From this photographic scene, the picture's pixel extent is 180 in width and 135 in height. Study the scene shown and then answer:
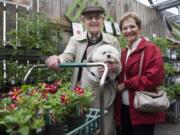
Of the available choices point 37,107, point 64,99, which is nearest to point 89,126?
→ point 64,99

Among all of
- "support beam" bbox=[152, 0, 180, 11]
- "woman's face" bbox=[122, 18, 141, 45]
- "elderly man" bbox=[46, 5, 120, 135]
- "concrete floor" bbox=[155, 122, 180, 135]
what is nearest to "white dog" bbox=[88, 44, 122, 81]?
"elderly man" bbox=[46, 5, 120, 135]

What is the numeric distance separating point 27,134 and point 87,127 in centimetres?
50

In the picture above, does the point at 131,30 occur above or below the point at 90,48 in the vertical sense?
above

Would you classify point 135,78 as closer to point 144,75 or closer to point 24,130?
point 144,75

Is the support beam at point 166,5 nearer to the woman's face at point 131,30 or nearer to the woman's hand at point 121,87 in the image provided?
the woman's face at point 131,30

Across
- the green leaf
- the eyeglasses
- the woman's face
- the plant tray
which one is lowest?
the plant tray

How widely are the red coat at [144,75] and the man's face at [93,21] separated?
0.35m

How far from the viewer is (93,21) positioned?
224 centimetres

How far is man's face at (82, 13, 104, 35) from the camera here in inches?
88.0

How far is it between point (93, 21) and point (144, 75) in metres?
0.58

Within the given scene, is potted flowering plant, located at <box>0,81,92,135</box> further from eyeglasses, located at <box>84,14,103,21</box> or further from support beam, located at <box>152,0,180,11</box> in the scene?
support beam, located at <box>152,0,180,11</box>

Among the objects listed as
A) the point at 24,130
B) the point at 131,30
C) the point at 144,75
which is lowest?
the point at 24,130

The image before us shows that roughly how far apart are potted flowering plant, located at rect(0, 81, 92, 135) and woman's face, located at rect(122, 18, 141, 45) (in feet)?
2.80

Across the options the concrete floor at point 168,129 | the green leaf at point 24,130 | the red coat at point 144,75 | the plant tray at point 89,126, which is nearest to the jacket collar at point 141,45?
the red coat at point 144,75
